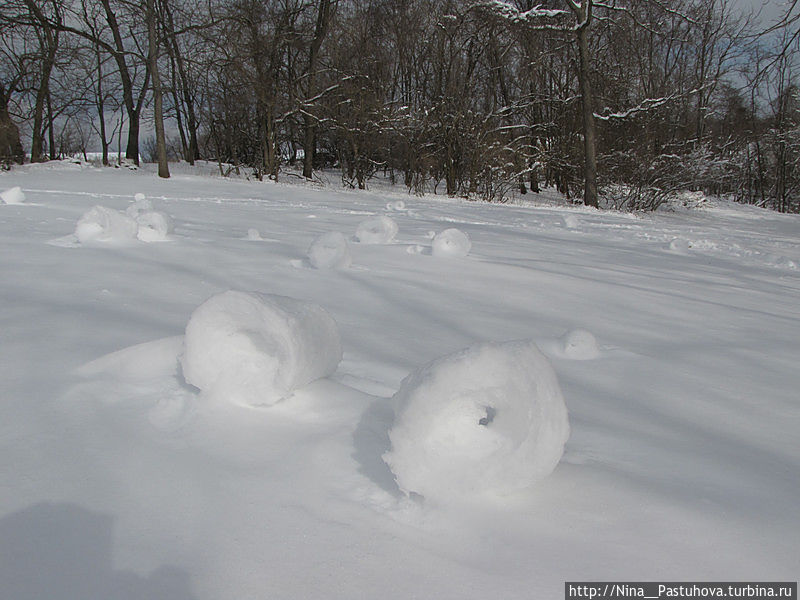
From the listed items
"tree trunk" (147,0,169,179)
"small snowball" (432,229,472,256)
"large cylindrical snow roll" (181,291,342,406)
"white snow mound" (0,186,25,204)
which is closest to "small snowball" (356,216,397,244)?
"small snowball" (432,229,472,256)

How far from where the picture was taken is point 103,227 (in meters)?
2.50

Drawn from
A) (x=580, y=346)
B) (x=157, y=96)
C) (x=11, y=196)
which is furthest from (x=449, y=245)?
(x=157, y=96)

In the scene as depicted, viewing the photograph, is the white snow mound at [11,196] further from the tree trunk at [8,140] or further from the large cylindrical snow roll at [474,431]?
the tree trunk at [8,140]

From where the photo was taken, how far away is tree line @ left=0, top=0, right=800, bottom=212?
11.9 m

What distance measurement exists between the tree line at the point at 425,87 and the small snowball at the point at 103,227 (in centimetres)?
839

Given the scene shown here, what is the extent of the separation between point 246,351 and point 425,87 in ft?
58.3

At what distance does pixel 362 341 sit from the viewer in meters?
1.45

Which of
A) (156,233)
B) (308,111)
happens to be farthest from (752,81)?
(308,111)

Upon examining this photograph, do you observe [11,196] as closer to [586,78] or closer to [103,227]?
[103,227]

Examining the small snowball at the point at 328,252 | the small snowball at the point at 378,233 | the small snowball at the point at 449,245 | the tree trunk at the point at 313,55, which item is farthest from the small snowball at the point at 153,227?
the tree trunk at the point at 313,55

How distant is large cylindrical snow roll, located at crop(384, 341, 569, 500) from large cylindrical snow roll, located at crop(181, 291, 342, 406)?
268 millimetres

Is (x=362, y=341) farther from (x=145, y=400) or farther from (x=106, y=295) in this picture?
(x=106, y=295)

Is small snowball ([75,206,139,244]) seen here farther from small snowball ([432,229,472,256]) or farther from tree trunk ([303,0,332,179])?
tree trunk ([303,0,332,179])

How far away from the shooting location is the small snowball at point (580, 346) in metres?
1.47
